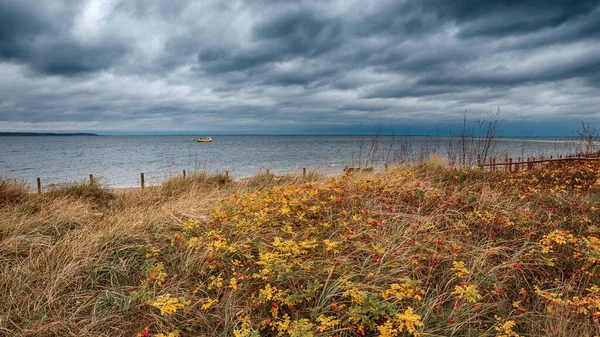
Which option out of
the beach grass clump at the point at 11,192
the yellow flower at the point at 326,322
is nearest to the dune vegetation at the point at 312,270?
the yellow flower at the point at 326,322

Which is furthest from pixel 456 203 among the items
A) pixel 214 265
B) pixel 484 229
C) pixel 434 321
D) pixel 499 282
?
pixel 214 265

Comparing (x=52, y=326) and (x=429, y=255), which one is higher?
(x=429, y=255)

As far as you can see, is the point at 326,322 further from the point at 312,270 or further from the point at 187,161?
the point at 187,161

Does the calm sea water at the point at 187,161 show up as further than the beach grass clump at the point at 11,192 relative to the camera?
Yes

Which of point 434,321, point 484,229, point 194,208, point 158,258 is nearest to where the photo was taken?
point 434,321

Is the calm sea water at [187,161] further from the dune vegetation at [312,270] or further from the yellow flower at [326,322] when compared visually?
the yellow flower at [326,322]

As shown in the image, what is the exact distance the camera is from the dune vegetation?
274cm

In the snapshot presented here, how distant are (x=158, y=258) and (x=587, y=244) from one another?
4.71m

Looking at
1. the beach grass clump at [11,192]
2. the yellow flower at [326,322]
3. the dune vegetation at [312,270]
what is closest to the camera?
the yellow flower at [326,322]

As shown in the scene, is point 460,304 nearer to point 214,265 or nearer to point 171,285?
point 214,265

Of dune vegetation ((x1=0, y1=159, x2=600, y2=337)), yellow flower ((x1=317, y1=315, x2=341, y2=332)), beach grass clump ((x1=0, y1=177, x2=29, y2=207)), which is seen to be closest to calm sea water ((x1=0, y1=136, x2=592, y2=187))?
beach grass clump ((x1=0, y1=177, x2=29, y2=207))

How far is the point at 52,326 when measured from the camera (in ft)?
9.30

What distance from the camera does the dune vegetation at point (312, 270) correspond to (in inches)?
108

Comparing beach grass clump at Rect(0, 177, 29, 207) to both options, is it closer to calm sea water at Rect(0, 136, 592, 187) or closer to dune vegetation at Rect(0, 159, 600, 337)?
calm sea water at Rect(0, 136, 592, 187)
